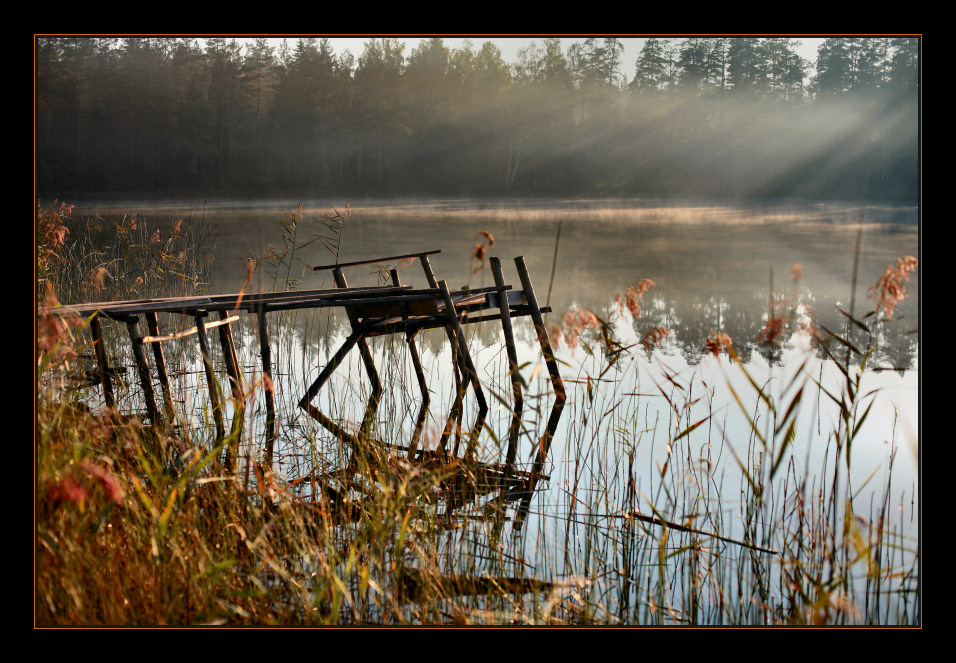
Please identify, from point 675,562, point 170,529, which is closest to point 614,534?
point 675,562

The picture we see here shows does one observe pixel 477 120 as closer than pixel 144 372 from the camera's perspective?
No

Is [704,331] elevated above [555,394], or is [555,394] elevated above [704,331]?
[704,331]

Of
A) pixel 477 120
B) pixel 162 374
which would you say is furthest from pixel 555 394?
pixel 477 120

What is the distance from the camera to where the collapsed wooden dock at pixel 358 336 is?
16.6 feet

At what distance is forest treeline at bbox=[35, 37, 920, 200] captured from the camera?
40781 mm

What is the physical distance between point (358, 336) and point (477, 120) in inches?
1864

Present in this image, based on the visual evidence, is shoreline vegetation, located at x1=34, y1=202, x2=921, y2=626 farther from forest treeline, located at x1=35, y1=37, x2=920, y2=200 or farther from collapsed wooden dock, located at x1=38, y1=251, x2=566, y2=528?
forest treeline, located at x1=35, y1=37, x2=920, y2=200

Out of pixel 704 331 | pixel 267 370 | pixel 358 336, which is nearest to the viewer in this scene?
pixel 267 370

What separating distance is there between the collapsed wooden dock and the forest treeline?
33337mm

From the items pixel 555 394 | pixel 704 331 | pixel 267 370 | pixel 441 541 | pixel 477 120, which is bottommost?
pixel 441 541

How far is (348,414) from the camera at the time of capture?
6461 millimetres

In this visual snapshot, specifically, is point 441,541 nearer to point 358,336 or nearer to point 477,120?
point 358,336

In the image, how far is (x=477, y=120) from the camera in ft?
171

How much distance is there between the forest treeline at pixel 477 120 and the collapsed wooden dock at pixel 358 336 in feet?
109
